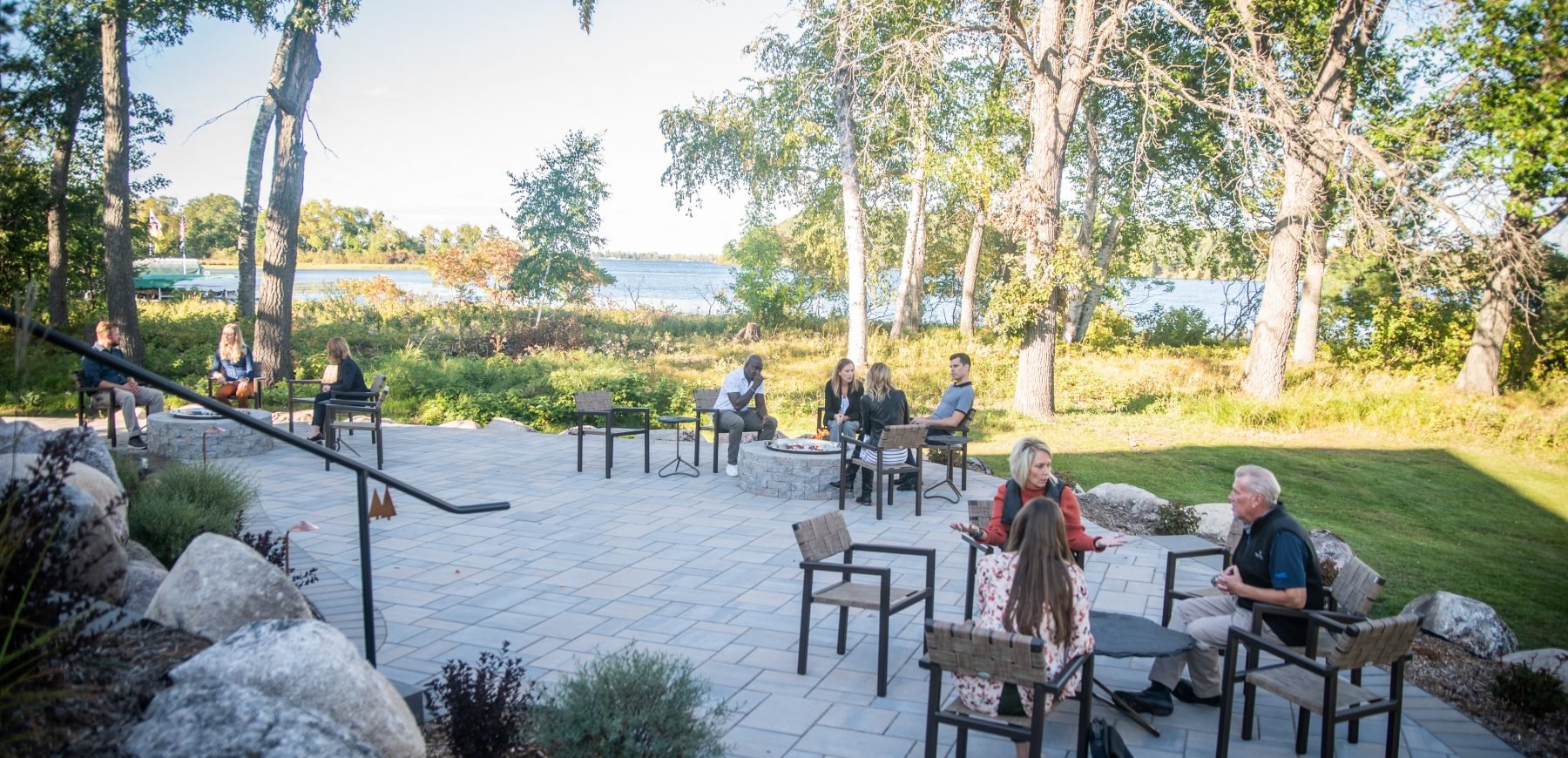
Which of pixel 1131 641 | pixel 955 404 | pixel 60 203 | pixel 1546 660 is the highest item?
pixel 60 203

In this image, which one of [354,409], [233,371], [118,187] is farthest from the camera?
[118,187]

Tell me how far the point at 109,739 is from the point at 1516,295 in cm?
2017

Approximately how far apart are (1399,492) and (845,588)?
28.7 feet

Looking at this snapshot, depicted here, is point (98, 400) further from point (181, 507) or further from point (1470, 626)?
point (1470, 626)

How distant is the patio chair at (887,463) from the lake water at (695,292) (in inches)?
536

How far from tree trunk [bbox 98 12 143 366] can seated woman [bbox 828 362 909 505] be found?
12.8 meters

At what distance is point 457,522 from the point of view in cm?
819

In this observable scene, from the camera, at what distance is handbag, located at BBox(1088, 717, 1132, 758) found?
12.7 feet

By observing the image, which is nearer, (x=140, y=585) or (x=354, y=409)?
(x=140, y=585)

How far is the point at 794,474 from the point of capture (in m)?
9.45

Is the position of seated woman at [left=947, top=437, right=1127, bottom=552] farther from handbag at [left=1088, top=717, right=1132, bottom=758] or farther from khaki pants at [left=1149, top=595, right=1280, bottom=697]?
handbag at [left=1088, top=717, right=1132, bottom=758]

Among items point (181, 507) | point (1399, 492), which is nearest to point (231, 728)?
point (181, 507)

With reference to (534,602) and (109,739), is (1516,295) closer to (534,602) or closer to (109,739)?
(534,602)

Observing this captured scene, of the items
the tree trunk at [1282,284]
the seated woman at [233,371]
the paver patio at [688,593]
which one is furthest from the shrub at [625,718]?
the tree trunk at [1282,284]
